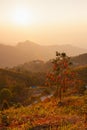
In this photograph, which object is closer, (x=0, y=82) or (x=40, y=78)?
(x=0, y=82)

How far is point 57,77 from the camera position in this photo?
111ft

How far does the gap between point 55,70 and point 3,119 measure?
17.4 meters

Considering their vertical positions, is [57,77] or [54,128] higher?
[57,77]

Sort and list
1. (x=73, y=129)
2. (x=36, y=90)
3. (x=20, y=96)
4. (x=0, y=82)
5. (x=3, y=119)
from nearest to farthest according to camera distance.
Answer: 1. (x=73, y=129)
2. (x=3, y=119)
3. (x=20, y=96)
4. (x=36, y=90)
5. (x=0, y=82)

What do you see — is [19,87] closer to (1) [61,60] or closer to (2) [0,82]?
(2) [0,82]

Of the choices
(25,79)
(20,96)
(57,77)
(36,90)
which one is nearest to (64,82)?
(57,77)

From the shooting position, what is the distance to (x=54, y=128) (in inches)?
459

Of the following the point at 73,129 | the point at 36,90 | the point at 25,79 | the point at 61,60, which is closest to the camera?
the point at 73,129

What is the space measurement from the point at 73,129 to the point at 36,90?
81.0 meters

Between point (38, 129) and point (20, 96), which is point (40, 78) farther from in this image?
point (38, 129)

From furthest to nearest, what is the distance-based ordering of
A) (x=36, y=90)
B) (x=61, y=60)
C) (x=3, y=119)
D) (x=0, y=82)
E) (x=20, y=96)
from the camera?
(x=0, y=82)
(x=36, y=90)
(x=20, y=96)
(x=61, y=60)
(x=3, y=119)

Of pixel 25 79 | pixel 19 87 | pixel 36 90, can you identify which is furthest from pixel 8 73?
pixel 19 87

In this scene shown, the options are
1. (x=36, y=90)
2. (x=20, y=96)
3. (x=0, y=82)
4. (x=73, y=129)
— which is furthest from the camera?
(x=0, y=82)

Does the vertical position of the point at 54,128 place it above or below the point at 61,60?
below
